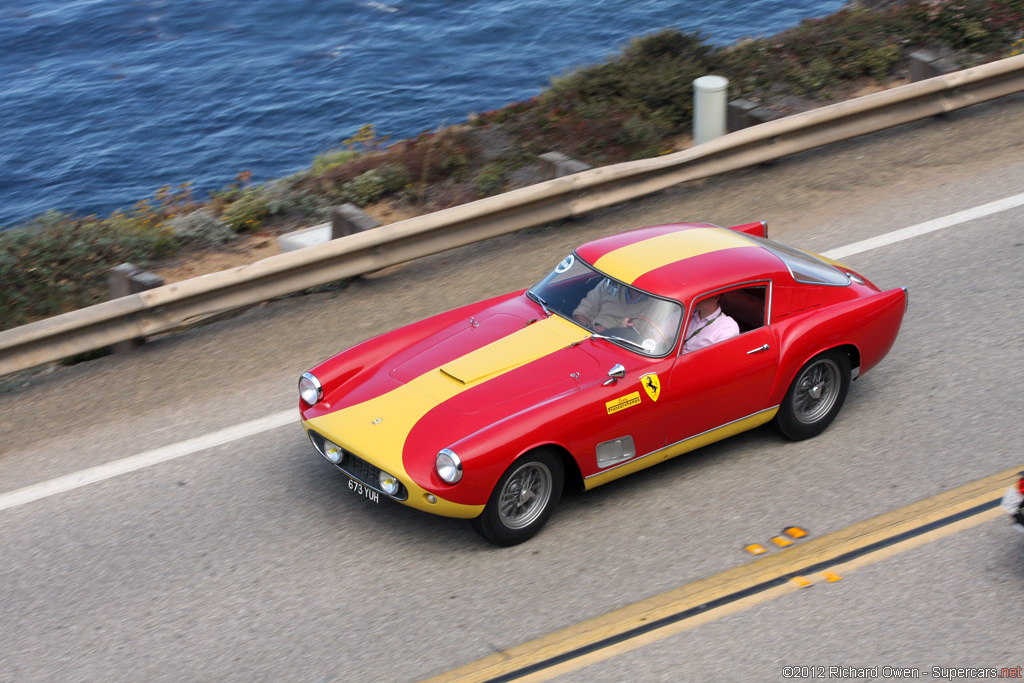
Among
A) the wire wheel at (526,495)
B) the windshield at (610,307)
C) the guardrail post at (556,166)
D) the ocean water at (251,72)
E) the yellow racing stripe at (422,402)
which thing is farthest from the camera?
the ocean water at (251,72)

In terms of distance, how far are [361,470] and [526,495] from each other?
96 centimetres

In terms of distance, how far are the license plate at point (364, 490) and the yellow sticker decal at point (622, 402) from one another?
1415 mm

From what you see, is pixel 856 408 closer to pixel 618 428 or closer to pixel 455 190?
pixel 618 428

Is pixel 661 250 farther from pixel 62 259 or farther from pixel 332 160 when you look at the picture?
pixel 332 160

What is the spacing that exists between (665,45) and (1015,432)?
25.5 ft

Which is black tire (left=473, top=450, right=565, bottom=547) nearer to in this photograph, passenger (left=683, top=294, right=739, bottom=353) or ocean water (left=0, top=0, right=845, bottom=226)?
passenger (left=683, top=294, right=739, bottom=353)

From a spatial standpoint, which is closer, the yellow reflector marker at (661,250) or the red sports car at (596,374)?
the red sports car at (596,374)

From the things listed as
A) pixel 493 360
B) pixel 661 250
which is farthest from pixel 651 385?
pixel 661 250

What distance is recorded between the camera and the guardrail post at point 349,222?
29.7 ft

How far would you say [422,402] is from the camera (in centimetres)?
590

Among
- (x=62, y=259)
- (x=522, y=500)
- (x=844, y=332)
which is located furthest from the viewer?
(x=62, y=259)

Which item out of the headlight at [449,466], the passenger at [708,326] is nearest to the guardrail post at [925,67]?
the passenger at [708,326]

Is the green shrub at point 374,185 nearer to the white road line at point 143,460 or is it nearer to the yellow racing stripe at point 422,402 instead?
the white road line at point 143,460

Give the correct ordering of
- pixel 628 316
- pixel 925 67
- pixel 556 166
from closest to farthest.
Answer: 1. pixel 628 316
2. pixel 556 166
3. pixel 925 67
